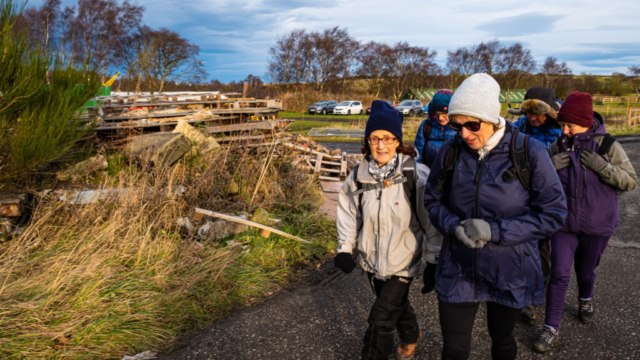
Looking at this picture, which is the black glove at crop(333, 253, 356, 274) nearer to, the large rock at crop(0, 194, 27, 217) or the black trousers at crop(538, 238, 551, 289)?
the black trousers at crop(538, 238, 551, 289)

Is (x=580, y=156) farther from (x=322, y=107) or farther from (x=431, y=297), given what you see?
(x=322, y=107)

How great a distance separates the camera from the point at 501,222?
6.90ft

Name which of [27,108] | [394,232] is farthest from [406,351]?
[27,108]

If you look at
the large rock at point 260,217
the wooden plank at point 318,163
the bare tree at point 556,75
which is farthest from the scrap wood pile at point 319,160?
the bare tree at point 556,75

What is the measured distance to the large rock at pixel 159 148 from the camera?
20.0 feet

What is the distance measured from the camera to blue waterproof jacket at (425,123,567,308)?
6.89 feet

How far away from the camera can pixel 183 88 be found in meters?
34.1

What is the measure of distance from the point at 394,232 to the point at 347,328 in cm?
132

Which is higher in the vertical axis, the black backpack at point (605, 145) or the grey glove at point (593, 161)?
the black backpack at point (605, 145)

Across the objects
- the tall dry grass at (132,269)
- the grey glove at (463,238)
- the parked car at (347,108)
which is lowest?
the tall dry grass at (132,269)

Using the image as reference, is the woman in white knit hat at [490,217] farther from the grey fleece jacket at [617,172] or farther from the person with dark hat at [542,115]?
the person with dark hat at [542,115]

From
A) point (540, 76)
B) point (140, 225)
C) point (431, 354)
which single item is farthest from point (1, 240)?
point (540, 76)

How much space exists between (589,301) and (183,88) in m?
34.0

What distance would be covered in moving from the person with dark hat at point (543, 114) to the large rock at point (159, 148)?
434 cm
